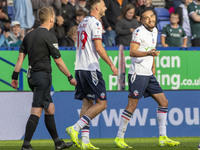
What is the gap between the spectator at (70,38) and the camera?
50.3 feet

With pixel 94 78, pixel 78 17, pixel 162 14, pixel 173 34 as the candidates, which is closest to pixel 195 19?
pixel 173 34

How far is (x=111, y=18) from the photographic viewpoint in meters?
16.5

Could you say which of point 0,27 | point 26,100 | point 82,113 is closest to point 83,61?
point 82,113

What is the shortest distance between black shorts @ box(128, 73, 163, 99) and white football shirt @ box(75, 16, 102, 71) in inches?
31.4

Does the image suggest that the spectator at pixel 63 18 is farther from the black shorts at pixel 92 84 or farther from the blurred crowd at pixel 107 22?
the black shorts at pixel 92 84

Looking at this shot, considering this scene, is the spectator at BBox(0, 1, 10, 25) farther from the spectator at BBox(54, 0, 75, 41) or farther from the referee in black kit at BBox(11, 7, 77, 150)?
the referee in black kit at BBox(11, 7, 77, 150)

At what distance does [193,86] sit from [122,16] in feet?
8.96

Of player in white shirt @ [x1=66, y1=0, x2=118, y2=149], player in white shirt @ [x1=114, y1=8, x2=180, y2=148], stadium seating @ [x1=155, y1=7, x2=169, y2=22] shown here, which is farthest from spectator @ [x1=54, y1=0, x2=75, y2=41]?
player in white shirt @ [x1=66, y1=0, x2=118, y2=149]

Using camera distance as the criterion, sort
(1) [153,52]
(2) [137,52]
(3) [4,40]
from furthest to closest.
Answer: (3) [4,40] < (2) [137,52] < (1) [153,52]

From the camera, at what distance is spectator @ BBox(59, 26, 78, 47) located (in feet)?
50.3

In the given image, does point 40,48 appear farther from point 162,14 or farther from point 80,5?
point 162,14

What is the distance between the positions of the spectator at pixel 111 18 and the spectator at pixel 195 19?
84.4 inches

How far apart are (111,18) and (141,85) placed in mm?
7518

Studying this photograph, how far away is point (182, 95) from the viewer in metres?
11.8
